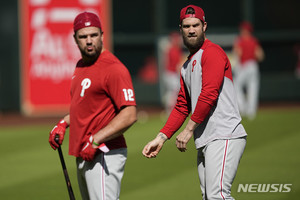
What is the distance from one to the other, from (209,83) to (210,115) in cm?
35

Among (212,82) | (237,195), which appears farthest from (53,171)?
(212,82)

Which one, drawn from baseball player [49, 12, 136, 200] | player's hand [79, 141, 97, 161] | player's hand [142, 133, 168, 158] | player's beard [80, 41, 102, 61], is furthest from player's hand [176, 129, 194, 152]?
player's beard [80, 41, 102, 61]

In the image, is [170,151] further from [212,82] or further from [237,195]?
[212,82]

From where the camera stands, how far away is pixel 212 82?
15.6 feet

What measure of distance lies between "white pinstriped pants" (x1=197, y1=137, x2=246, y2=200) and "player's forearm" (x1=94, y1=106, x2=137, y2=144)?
2.45ft

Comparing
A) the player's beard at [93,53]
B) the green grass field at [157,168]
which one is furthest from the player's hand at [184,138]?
the green grass field at [157,168]

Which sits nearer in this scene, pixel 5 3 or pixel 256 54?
pixel 256 54

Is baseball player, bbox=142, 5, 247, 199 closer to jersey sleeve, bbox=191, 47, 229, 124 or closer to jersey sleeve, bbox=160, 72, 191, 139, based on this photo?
jersey sleeve, bbox=191, 47, 229, 124

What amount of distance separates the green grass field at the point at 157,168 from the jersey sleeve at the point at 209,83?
279 cm

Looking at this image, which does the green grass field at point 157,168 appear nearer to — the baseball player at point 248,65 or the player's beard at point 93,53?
the baseball player at point 248,65

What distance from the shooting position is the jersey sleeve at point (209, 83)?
188 inches

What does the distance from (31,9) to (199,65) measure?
1514 cm

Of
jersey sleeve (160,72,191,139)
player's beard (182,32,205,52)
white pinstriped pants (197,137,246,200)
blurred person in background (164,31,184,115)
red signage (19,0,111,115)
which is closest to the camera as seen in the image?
white pinstriped pants (197,137,246,200)

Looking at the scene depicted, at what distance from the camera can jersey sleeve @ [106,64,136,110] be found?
4691mm
